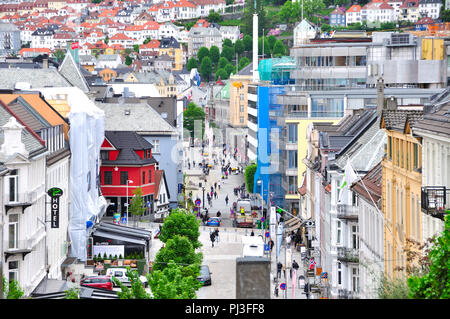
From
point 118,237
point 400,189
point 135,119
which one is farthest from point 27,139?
point 135,119

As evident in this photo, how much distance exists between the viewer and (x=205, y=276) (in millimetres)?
59406

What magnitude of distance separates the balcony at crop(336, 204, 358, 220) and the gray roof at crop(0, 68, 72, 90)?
38709 mm

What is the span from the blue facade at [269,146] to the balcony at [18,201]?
49.3 m

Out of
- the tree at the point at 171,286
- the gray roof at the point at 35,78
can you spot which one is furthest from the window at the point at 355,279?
the gray roof at the point at 35,78

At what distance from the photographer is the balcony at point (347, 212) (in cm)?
4872

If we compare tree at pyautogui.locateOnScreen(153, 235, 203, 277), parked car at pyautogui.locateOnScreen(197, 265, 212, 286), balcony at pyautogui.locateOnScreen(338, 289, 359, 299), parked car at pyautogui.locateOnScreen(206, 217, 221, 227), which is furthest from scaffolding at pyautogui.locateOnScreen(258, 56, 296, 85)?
balcony at pyautogui.locateOnScreen(338, 289, 359, 299)

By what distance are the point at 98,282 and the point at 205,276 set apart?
707cm

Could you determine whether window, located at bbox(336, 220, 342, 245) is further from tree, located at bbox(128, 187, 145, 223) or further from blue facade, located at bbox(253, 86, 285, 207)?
blue facade, located at bbox(253, 86, 285, 207)

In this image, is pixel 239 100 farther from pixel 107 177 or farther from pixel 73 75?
pixel 107 177

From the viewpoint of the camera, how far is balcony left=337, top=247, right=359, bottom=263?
47.4m

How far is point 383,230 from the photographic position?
3788 cm

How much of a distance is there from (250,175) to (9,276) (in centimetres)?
6893

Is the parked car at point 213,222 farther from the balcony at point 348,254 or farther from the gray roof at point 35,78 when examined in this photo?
the balcony at point 348,254

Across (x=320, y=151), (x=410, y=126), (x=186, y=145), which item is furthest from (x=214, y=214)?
(x=186, y=145)
